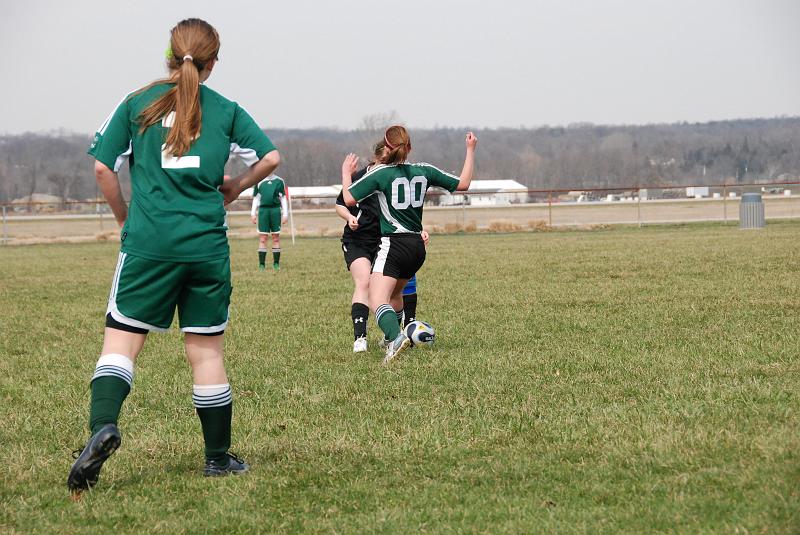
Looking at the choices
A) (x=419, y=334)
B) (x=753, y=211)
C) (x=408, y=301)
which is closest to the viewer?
(x=419, y=334)

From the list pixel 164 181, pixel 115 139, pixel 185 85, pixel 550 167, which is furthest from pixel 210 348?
pixel 550 167

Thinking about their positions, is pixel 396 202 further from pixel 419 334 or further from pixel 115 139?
pixel 115 139

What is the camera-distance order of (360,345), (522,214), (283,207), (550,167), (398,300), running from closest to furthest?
(360,345), (398,300), (283,207), (522,214), (550,167)

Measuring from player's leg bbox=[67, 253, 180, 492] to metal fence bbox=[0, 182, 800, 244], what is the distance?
1014 inches

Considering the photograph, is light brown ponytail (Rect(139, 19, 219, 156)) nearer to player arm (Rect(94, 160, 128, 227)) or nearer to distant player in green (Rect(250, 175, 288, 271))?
player arm (Rect(94, 160, 128, 227))

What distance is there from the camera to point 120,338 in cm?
435

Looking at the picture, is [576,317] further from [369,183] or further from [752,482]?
[752,482]

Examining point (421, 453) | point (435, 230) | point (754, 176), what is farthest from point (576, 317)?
point (754, 176)

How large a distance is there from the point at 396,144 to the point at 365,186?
1.30 ft

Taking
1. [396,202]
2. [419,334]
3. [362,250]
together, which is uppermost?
[396,202]

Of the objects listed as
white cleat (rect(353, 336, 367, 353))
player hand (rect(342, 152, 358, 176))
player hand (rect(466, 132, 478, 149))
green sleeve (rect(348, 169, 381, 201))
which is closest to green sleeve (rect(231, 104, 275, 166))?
player hand (rect(342, 152, 358, 176))

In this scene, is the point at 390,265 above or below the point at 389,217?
below

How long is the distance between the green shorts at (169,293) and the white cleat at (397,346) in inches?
129

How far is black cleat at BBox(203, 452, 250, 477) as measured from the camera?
15.0ft
